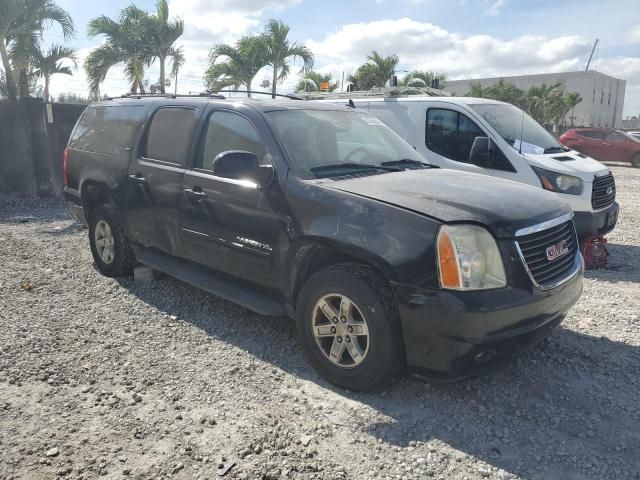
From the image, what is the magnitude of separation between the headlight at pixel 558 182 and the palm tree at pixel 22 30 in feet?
45.9

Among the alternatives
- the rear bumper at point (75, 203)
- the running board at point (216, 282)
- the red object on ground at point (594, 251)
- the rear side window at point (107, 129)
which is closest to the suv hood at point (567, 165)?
the red object on ground at point (594, 251)

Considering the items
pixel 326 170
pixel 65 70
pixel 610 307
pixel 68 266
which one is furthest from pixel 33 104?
pixel 65 70

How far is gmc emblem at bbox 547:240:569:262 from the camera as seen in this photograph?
3.42m

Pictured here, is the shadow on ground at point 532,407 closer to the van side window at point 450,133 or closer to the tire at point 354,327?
the tire at point 354,327

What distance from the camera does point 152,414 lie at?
3191 millimetres

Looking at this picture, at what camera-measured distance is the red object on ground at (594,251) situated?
6199mm

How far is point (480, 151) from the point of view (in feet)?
20.1

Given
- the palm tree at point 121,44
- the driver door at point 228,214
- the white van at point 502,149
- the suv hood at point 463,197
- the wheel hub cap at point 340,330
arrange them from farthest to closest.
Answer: the palm tree at point 121,44 → the white van at point 502,149 → the driver door at point 228,214 → the wheel hub cap at point 340,330 → the suv hood at point 463,197

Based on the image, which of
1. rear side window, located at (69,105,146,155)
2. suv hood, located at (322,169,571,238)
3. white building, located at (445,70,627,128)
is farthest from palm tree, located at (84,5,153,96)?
white building, located at (445,70,627,128)

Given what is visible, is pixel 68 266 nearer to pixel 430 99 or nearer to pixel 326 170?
pixel 326 170

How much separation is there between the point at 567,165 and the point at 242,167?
4298 mm

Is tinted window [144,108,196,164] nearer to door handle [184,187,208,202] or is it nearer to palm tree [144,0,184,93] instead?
door handle [184,187,208,202]

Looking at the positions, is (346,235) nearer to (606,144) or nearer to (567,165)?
(567,165)

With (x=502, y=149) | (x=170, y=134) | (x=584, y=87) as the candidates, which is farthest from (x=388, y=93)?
(x=584, y=87)
